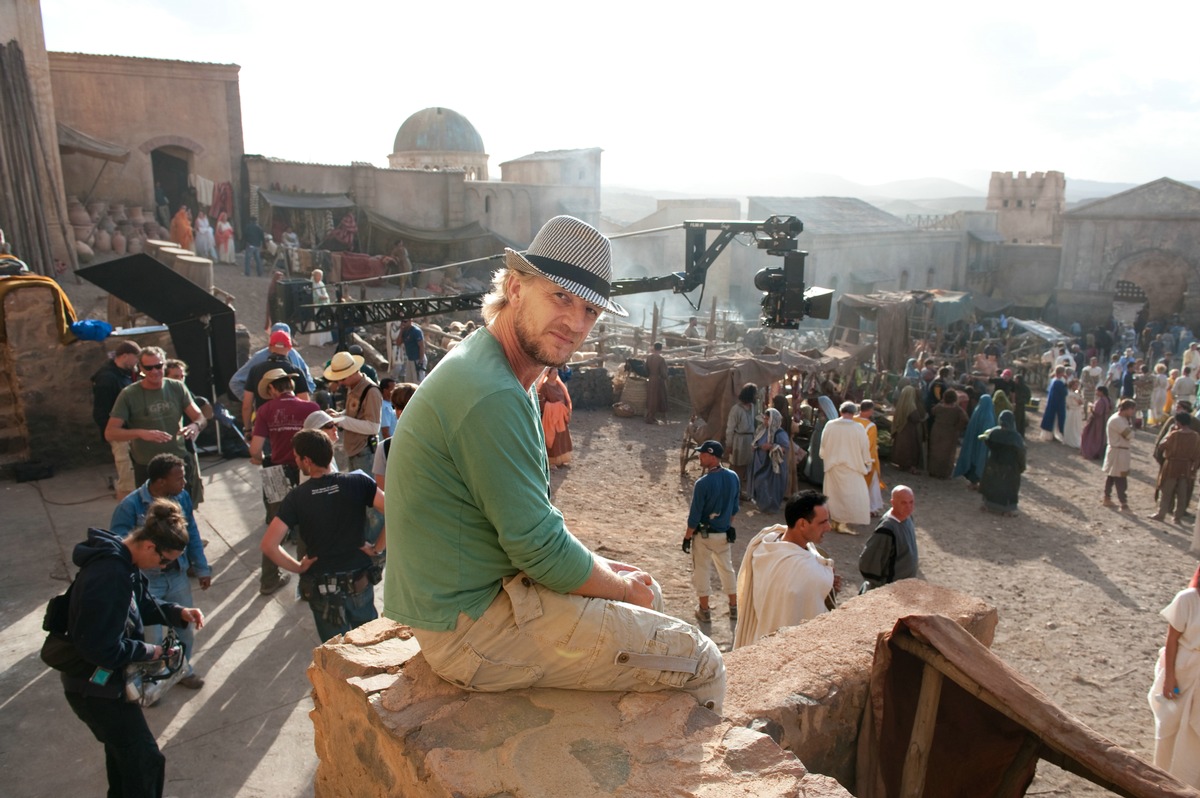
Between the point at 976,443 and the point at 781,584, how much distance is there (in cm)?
875

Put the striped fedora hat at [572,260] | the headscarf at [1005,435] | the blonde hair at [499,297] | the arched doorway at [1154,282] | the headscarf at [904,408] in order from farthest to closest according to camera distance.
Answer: the arched doorway at [1154,282] → the headscarf at [904,408] → the headscarf at [1005,435] → the blonde hair at [499,297] → the striped fedora hat at [572,260]

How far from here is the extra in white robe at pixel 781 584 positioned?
445cm

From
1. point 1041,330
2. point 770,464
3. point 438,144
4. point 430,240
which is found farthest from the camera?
point 438,144

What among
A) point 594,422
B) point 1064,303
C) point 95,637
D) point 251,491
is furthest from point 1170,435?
point 1064,303

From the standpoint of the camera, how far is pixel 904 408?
40.3 ft

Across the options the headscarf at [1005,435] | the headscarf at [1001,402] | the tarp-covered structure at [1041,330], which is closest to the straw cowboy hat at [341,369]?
the headscarf at [1005,435]

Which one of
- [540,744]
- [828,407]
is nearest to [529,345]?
[540,744]

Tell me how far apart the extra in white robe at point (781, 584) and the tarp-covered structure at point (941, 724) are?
1090 mm

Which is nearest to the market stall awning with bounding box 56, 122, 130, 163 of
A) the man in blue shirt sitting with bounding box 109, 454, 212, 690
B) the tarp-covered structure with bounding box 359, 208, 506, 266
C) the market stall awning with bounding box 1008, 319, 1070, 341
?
the tarp-covered structure with bounding box 359, 208, 506, 266

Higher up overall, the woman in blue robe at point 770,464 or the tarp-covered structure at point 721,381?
the tarp-covered structure at point 721,381

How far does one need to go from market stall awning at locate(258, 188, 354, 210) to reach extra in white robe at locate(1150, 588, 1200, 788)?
23.3 metres

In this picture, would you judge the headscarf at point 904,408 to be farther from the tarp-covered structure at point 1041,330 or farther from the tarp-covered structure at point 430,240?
the tarp-covered structure at point 430,240

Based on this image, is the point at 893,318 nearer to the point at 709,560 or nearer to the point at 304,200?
the point at 709,560

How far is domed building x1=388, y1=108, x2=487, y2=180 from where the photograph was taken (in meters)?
37.8
